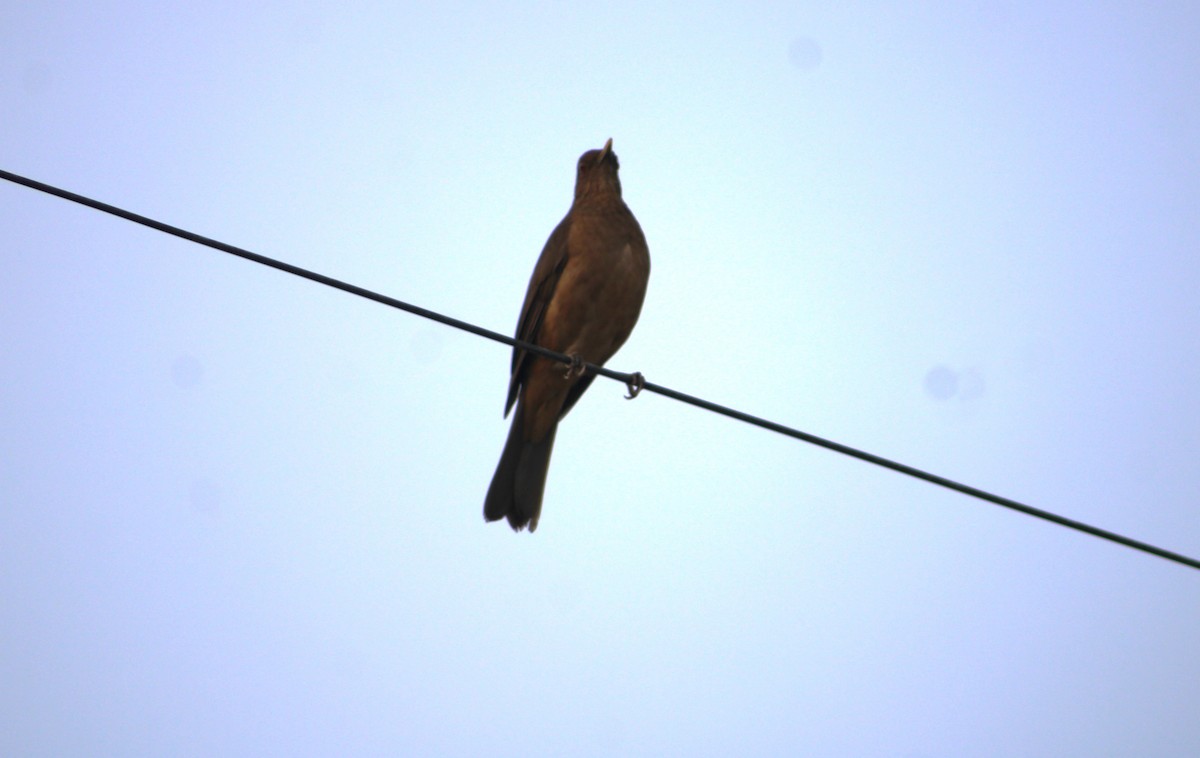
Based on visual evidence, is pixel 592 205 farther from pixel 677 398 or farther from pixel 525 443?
pixel 677 398

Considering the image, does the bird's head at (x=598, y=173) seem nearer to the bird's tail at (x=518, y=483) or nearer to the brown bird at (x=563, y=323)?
the brown bird at (x=563, y=323)

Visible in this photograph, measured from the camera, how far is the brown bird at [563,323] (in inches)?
237

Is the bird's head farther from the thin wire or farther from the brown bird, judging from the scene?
the thin wire

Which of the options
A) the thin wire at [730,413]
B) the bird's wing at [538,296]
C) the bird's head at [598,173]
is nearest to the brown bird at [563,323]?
the bird's wing at [538,296]

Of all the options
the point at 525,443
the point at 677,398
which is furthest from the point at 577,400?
the point at 677,398

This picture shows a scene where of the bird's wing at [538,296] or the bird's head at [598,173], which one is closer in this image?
the bird's wing at [538,296]

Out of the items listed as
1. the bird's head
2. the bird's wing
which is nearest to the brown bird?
the bird's wing

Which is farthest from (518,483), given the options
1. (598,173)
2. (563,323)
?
(598,173)

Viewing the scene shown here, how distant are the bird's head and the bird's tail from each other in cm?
133

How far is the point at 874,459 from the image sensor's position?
11.4 ft

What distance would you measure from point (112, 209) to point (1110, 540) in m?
2.94

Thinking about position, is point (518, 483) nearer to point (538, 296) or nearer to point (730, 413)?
point (538, 296)

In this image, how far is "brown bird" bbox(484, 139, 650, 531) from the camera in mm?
6020

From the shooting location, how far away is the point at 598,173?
6.76 metres
